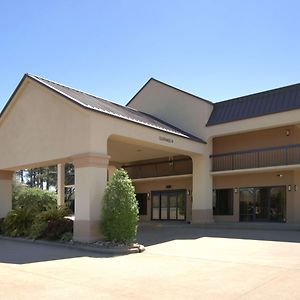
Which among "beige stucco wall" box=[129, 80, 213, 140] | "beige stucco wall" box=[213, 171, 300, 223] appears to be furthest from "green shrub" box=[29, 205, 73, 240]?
Result: "beige stucco wall" box=[213, 171, 300, 223]

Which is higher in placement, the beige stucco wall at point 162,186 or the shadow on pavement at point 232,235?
the beige stucco wall at point 162,186

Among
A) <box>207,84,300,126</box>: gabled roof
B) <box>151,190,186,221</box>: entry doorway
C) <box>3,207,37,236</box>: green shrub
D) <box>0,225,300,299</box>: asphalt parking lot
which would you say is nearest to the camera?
<box>0,225,300,299</box>: asphalt parking lot

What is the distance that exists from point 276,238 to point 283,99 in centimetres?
870

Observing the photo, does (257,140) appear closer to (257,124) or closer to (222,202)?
(257,124)

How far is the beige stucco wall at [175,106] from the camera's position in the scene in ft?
84.4

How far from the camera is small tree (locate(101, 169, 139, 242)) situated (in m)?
15.4

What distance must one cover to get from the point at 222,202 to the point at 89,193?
12.5 metres

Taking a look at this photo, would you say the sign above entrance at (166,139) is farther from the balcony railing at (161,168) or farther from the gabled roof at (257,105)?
the balcony railing at (161,168)

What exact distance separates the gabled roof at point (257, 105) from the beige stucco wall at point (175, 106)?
710 millimetres

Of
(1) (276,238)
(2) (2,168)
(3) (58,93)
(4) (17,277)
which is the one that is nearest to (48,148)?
(3) (58,93)

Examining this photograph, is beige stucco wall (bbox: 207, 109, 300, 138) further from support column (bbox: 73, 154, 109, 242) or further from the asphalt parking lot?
support column (bbox: 73, 154, 109, 242)

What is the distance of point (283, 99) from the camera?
75.3 feet

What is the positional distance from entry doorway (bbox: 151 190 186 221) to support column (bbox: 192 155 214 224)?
139 inches

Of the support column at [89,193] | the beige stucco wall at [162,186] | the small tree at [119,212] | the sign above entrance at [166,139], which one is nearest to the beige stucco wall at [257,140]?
the beige stucco wall at [162,186]
